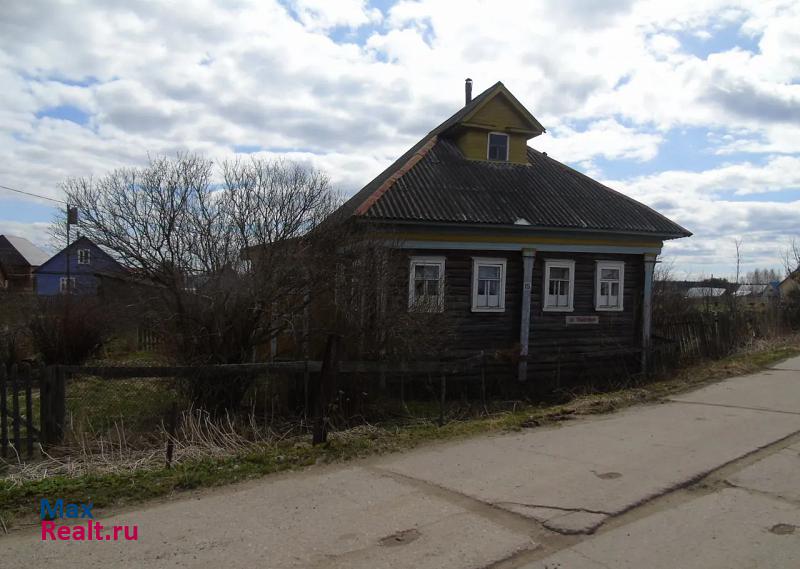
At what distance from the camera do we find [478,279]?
15.9 m

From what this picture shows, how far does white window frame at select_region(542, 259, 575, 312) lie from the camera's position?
54.9 ft

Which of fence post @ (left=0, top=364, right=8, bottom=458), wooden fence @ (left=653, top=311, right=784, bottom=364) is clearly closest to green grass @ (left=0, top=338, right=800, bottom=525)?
fence post @ (left=0, top=364, right=8, bottom=458)

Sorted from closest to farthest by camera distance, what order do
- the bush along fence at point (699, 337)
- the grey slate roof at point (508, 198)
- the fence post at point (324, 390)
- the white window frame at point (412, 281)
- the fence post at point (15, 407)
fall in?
the fence post at point (324, 390)
the fence post at point (15, 407)
the white window frame at point (412, 281)
the grey slate roof at point (508, 198)
the bush along fence at point (699, 337)

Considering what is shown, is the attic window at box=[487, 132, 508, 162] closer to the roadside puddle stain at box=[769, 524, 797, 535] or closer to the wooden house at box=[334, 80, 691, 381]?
the wooden house at box=[334, 80, 691, 381]

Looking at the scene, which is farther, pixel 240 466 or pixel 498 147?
pixel 498 147

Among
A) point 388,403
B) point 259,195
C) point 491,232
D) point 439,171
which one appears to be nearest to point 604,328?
point 491,232

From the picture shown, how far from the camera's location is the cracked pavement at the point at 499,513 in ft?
12.8

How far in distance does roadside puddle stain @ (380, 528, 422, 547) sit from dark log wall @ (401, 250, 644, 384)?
32.4ft

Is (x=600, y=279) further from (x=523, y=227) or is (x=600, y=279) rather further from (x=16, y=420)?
(x=16, y=420)

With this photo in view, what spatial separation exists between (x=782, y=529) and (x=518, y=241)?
12035mm

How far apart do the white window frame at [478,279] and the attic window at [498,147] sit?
4.47 metres

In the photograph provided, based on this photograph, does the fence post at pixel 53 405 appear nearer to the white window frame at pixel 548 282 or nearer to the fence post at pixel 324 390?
the fence post at pixel 324 390

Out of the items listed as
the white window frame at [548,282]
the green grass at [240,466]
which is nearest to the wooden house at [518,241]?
the white window frame at [548,282]

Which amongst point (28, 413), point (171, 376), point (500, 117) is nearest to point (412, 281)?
point (171, 376)
